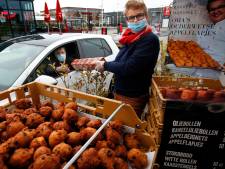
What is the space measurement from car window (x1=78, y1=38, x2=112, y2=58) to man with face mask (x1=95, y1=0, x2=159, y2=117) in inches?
77.7

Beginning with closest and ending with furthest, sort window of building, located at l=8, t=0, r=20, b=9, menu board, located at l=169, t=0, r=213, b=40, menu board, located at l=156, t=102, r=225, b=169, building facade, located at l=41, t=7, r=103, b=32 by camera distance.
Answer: menu board, located at l=156, t=102, r=225, b=169 → menu board, located at l=169, t=0, r=213, b=40 → window of building, located at l=8, t=0, r=20, b=9 → building facade, located at l=41, t=7, r=103, b=32

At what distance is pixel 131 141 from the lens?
1.62 meters

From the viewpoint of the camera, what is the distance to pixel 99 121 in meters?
1.73

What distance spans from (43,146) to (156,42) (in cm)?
152

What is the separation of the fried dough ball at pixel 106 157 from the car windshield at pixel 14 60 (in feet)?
6.82

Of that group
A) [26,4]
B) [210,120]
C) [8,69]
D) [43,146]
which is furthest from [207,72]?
[26,4]

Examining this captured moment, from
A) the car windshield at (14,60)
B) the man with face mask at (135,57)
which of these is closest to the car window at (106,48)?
the car windshield at (14,60)

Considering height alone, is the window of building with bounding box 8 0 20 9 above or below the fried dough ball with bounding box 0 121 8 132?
above

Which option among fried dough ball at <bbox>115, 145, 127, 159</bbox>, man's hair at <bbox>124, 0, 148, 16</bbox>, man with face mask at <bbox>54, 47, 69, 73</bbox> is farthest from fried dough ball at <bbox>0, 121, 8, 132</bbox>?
man with face mask at <bbox>54, 47, 69, 73</bbox>

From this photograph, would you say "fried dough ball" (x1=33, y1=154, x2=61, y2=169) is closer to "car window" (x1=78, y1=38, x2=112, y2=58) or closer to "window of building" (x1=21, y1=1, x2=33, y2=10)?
"car window" (x1=78, y1=38, x2=112, y2=58)

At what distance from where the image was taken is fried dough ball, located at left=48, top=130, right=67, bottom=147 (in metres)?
1.50

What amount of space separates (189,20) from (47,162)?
2717 millimetres

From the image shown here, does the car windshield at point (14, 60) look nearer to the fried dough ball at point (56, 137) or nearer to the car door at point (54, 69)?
the car door at point (54, 69)

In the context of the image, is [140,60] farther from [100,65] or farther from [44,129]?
[44,129]
